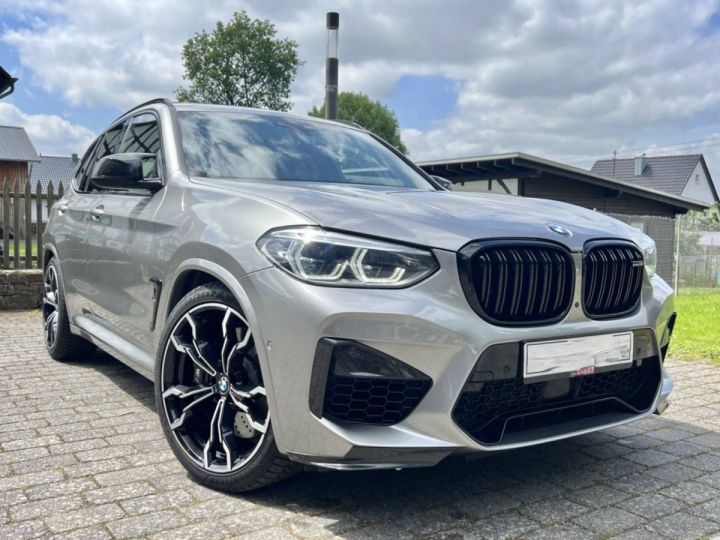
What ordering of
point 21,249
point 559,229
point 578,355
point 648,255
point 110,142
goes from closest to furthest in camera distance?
point 578,355
point 559,229
point 648,255
point 110,142
point 21,249

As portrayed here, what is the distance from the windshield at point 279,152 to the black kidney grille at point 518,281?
4.51 ft

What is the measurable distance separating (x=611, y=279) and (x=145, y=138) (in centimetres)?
281

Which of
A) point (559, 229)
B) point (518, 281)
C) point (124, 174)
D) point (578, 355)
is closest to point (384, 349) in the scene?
point (518, 281)

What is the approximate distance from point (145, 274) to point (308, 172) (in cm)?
100

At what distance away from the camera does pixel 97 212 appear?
432 cm

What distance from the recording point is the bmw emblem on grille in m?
2.76

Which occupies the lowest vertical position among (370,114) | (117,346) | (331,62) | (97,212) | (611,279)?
(117,346)

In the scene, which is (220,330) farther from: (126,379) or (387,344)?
(126,379)

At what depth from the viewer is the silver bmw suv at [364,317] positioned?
238 centimetres

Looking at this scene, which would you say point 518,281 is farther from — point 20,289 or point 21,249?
point 21,249

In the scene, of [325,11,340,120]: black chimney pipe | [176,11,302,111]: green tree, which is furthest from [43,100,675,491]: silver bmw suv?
[176,11,302,111]: green tree

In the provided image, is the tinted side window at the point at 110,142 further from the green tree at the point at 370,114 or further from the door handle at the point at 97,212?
the green tree at the point at 370,114

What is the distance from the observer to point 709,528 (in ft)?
8.63

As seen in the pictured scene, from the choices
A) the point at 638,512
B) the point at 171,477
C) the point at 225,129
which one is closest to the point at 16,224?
the point at 225,129
